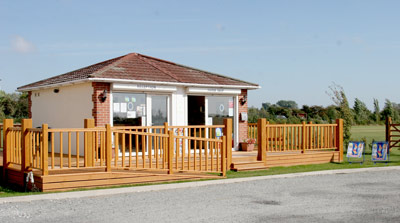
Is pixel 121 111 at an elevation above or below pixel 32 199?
above

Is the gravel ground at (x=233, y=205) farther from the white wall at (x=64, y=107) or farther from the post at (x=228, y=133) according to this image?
the white wall at (x=64, y=107)

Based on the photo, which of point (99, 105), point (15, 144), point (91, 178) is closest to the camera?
point (91, 178)

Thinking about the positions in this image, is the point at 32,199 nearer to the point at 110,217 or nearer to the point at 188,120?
the point at 110,217

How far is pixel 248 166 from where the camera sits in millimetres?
13047

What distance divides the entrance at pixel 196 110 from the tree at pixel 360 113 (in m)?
17.1

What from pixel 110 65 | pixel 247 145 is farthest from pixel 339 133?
pixel 110 65

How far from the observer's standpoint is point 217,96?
15.4 meters

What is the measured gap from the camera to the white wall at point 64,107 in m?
13.1

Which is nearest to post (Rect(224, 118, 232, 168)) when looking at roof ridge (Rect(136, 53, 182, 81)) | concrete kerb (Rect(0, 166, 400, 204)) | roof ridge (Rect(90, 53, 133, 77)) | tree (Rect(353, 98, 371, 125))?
concrete kerb (Rect(0, 166, 400, 204))

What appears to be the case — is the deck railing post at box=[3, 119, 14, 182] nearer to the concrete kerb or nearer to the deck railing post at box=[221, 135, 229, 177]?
the concrete kerb

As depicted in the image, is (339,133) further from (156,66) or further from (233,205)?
(233,205)

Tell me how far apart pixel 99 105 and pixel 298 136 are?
6.64 m

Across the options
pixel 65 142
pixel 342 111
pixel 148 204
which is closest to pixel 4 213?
pixel 148 204

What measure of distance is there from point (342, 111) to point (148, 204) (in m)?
14.1
